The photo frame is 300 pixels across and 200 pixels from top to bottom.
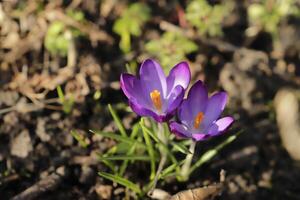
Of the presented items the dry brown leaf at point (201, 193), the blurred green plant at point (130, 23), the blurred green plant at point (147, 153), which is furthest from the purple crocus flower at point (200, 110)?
the blurred green plant at point (130, 23)

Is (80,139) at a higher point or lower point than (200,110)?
lower

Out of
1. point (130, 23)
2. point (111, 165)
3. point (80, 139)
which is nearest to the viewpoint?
point (111, 165)

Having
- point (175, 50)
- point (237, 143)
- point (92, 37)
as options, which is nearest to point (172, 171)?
point (237, 143)

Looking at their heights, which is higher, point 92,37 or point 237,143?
point 92,37

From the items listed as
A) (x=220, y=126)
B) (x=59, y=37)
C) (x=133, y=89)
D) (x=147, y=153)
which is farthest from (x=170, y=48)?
(x=220, y=126)

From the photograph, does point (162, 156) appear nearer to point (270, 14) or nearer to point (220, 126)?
point (220, 126)

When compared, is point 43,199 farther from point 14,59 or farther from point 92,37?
point 92,37

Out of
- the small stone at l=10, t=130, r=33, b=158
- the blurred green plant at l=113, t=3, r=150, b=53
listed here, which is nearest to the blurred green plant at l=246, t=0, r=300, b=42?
the blurred green plant at l=113, t=3, r=150, b=53
